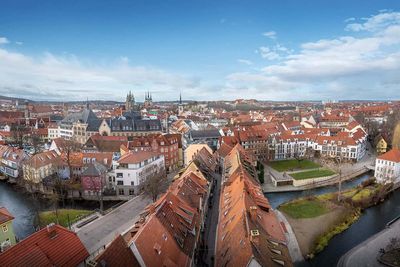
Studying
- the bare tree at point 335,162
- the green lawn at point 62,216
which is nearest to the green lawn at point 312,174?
the bare tree at point 335,162

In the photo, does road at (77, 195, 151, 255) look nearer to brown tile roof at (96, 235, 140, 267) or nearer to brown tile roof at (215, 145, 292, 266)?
brown tile roof at (96, 235, 140, 267)

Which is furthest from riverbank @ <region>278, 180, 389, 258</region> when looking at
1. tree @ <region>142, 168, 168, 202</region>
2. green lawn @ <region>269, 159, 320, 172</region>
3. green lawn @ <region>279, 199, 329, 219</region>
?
tree @ <region>142, 168, 168, 202</region>

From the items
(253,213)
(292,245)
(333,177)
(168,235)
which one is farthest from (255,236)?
(333,177)

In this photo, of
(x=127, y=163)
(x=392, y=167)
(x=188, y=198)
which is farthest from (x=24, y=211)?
(x=392, y=167)

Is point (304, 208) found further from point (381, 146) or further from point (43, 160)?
point (381, 146)

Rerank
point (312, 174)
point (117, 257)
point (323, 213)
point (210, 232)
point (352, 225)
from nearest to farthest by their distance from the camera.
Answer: point (117, 257) → point (210, 232) → point (352, 225) → point (323, 213) → point (312, 174)
